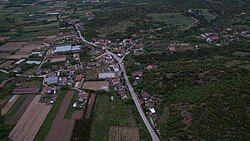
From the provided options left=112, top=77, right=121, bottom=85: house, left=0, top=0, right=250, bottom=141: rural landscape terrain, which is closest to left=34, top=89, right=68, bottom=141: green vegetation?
left=0, top=0, right=250, bottom=141: rural landscape terrain

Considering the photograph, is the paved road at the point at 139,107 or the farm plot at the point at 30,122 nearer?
the paved road at the point at 139,107

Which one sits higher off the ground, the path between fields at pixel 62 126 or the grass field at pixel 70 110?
the grass field at pixel 70 110

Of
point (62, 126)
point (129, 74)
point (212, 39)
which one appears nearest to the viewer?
point (62, 126)

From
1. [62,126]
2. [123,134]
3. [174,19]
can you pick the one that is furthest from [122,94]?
[174,19]

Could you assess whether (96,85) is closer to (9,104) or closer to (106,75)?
(106,75)

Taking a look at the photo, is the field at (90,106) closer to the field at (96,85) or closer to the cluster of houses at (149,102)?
the field at (96,85)

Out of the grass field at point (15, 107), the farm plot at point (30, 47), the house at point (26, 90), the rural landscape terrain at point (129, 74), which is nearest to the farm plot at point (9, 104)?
the rural landscape terrain at point (129, 74)

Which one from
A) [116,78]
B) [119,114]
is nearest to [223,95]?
[119,114]
